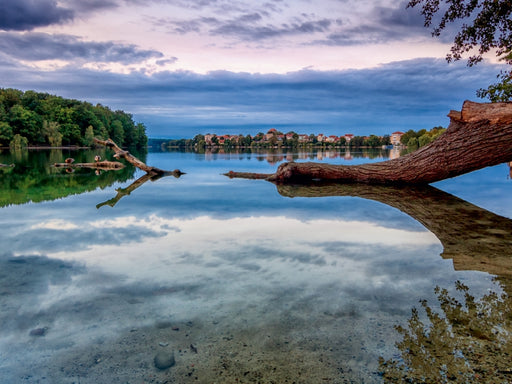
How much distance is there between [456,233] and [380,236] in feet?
4.32

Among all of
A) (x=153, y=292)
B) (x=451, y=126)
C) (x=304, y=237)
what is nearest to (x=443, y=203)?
(x=451, y=126)

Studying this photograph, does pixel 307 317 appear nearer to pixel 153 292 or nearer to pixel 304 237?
pixel 153 292

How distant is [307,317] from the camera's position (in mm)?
2994

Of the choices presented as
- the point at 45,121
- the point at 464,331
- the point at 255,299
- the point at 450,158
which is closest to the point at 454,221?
the point at 464,331

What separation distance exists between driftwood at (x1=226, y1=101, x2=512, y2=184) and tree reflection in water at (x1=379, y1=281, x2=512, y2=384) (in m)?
8.28

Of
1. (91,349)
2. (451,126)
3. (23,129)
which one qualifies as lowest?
(91,349)

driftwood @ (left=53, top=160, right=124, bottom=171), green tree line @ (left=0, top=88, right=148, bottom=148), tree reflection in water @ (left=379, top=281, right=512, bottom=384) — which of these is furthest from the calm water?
green tree line @ (left=0, top=88, right=148, bottom=148)

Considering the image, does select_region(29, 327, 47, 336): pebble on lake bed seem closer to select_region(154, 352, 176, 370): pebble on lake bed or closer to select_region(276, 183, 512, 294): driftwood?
select_region(154, 352, 176, 370): pebble on lake bed

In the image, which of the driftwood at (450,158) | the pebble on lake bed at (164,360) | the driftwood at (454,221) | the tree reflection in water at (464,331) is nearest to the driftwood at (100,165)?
the driftwood at (450,158)

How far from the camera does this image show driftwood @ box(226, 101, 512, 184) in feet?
32.0

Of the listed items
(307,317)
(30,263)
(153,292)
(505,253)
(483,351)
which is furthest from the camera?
(505,253)

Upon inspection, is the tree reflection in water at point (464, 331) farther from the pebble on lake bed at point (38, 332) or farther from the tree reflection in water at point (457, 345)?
the pebble on lake bed at point (38, 332)

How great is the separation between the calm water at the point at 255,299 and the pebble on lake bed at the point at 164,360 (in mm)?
12

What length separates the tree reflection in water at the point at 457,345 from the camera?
2.22 metres
